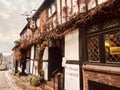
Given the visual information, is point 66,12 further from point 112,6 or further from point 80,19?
point 112,6

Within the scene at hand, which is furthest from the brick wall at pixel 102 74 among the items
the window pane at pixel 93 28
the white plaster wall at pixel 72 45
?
the window pane at pixel 93 28

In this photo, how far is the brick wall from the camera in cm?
674

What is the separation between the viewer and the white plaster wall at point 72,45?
31.9 feet

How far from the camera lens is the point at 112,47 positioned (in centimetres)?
732

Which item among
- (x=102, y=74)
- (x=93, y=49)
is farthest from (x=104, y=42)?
(x=102, y=74)

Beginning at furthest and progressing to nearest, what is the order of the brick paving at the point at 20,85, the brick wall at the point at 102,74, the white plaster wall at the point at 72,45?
1. the brick paving at the point at 20,85
2. the white plaster wall at the point at 72,45
3. the brick wall at the point at 102,74

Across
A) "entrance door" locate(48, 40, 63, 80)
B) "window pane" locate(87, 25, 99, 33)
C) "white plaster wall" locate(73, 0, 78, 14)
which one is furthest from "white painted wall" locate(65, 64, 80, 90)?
"entrance door" locate(48, 40, 63, 80)

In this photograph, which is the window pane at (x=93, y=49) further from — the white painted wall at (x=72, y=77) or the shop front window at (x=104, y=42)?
the white painted wall at (x=72, y=77)

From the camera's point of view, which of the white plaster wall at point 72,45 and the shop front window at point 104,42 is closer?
the shop front window at point 104,42

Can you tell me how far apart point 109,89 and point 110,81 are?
1.18 ft

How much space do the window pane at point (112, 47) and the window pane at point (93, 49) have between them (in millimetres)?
645

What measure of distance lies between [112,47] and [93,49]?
1.35 meters

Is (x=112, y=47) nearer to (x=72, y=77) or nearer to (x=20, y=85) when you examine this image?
(x=72, y=77)

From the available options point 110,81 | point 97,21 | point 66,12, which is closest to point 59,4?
point 66,12
